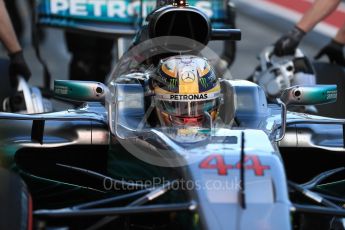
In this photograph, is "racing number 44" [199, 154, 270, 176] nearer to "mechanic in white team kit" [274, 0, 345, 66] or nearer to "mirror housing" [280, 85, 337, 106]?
"mirror housing" [280, 85, 337, 106]

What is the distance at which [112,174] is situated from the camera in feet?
17.5

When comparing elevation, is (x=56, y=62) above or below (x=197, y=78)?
below

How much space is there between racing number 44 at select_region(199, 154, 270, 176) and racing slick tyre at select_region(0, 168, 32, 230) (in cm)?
83

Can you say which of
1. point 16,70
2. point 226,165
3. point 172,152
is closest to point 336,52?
point 16,70

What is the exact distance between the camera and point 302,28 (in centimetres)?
832

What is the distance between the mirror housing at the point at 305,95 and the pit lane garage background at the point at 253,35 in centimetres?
517

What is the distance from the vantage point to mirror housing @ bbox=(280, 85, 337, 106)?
542 cm

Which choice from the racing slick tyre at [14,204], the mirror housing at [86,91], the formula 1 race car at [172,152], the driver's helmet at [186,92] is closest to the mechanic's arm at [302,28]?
the formula 1 race car at [172,152]

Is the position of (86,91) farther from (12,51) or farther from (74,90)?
(12,51)

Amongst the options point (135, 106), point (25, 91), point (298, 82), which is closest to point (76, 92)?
point (135, 106)

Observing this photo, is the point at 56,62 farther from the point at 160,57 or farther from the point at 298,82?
the point at 160,57

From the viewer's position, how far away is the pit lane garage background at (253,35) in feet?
37.2

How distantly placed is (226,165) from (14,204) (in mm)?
1017

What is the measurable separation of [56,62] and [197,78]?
21.6 ft
